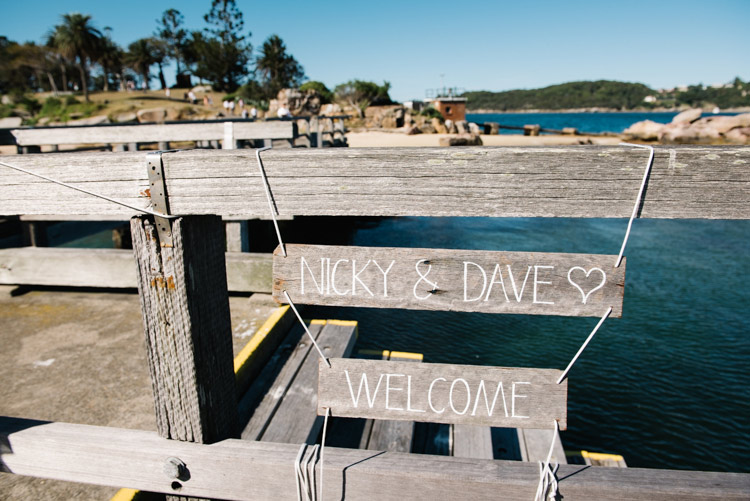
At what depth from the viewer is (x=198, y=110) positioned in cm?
3638

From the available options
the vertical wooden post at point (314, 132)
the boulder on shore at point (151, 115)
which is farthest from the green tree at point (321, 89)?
the vertical wooden post at point (314, 132)

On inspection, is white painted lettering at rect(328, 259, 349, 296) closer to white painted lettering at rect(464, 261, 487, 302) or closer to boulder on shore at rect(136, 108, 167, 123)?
white painted lettering at rect(464, 261, 487, 302)

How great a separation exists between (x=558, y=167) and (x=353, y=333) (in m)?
3.40

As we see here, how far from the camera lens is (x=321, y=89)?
4647cm

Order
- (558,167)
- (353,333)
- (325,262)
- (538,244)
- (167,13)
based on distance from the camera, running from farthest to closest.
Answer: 1. (167,13)
2. (538,244)
3. (353,333)
4. (325,262)
5. (558,167)

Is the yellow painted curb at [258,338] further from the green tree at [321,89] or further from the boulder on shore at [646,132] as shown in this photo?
the boulder on shore at [646,132]

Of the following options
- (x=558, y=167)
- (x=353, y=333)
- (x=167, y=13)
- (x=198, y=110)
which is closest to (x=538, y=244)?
(x=353, y=333)

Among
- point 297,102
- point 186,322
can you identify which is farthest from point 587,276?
point 297,102

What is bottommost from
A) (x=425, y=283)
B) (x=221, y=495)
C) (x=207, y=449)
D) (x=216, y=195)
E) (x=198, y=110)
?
(x=221, y=495)

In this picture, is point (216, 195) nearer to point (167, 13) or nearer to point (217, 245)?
point (217, 245)

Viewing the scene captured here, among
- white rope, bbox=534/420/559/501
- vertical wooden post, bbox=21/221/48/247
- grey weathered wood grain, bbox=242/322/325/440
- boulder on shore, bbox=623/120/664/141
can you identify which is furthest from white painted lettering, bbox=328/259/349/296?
boulder on shore, bbox=623/120/664/141

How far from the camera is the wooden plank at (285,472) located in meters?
1.52

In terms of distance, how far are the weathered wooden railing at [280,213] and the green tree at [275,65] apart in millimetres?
54205

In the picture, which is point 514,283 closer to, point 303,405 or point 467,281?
point 467,281
